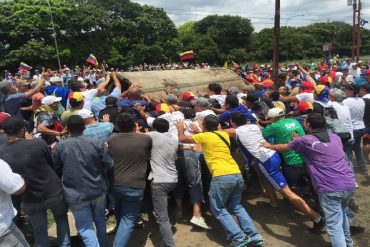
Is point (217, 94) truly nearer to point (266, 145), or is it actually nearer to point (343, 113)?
point (343, 113)

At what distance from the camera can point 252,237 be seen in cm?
491

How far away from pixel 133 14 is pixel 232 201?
5844 cm

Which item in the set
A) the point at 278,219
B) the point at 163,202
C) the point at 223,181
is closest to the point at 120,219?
the point at 163,202

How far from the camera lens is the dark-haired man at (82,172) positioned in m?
4.31

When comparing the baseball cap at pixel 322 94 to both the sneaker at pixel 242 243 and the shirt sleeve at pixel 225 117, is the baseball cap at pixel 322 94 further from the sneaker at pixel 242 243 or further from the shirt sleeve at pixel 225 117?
the sneaker at pixel 242 243

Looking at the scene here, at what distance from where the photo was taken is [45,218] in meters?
4.44

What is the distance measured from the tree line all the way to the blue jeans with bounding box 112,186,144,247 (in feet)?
131

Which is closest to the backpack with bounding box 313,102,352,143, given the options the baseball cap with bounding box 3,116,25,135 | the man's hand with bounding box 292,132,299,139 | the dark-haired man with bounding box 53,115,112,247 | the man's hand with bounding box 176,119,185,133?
the man's hand with bounding box 292,132,299,139

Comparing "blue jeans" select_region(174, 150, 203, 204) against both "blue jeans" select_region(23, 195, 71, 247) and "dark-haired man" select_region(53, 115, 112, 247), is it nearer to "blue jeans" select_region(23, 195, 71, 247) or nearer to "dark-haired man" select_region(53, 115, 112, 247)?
"dark-haired man" select_region(53, 115, 112, 247)

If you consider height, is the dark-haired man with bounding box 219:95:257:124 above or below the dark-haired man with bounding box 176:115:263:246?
above

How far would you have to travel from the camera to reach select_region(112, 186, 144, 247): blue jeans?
4633 mm

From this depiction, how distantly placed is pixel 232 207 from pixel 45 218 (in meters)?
2.49

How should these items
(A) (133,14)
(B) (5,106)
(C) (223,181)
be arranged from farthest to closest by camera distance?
(A) (133,14)
(B) (5,106)
(C) (223,181)

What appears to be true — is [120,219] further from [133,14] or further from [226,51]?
[226,51]
